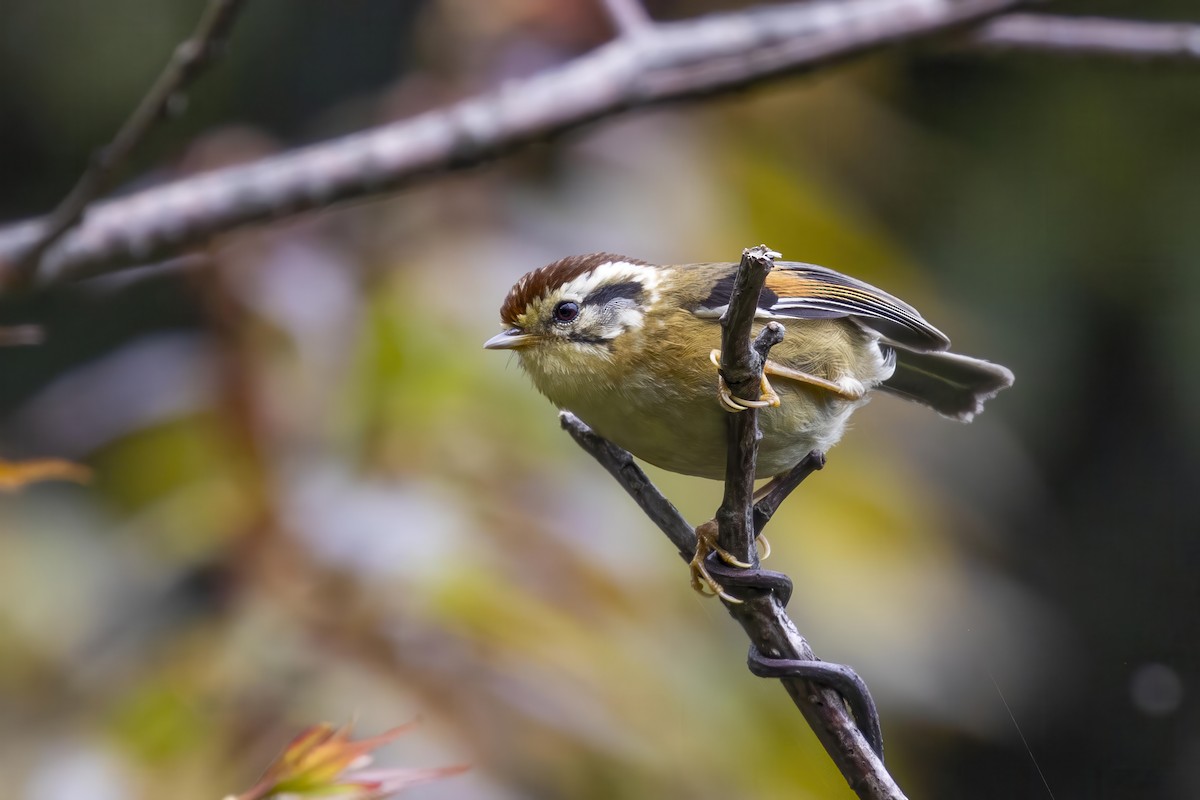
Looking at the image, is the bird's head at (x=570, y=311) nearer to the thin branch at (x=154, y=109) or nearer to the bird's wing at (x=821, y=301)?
the bird's wing at (x=821, y=301)

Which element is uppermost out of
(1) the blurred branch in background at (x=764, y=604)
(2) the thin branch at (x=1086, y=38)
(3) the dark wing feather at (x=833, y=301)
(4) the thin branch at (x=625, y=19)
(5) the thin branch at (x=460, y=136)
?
(4) the thin branch at (x=625, y=19)

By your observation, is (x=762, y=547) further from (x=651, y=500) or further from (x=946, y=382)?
(x=946, y=382)

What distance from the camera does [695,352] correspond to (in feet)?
5.93

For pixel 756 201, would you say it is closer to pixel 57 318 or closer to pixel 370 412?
pixel 370 412

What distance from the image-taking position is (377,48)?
430 cm

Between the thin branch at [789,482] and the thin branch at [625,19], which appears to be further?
the thin branch at [625,19]

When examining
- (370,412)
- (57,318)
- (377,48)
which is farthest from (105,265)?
(377,48)

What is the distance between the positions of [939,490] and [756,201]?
3.24 ft

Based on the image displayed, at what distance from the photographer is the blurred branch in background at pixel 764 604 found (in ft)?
4.10

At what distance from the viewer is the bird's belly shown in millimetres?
1707

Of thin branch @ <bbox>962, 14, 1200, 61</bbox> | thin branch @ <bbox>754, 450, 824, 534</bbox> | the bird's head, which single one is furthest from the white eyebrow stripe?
thin branch @ <bbox>962, 14, 1200, 61</bbox>

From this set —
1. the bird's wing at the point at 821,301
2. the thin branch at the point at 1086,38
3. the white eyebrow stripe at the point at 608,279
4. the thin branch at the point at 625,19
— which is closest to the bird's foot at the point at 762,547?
the bird's wing at the point at 821,301

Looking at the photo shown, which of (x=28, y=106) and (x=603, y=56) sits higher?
(x=28, y=106)

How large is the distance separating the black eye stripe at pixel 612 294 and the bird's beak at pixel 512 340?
0.12 meters
